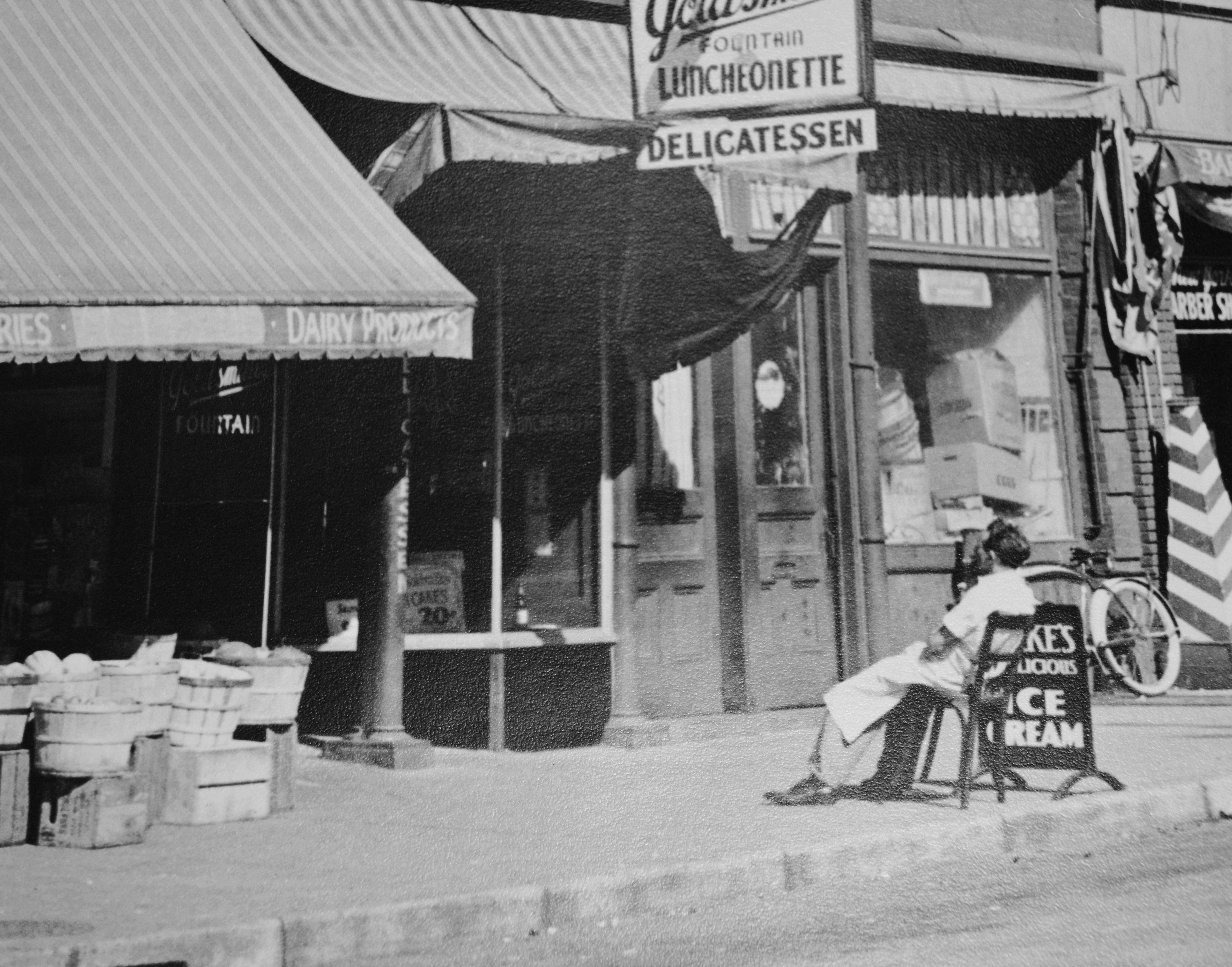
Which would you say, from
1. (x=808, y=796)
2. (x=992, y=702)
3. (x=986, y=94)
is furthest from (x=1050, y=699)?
(x=986, y=94)

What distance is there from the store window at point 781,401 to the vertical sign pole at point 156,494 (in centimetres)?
416

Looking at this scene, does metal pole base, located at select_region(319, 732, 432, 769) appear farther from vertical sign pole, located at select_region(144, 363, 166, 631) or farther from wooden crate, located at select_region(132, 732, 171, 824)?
vertical sign pole, located at select_region(144, 363, 166, 631)

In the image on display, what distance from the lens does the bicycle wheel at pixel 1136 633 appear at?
9.44 m

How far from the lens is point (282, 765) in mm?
6191

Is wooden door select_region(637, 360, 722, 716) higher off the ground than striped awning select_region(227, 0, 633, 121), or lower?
lower

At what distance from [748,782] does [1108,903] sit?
237cm

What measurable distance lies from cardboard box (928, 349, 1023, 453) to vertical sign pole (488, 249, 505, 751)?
3.67 m

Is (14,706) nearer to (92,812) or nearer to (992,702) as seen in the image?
(92,812)

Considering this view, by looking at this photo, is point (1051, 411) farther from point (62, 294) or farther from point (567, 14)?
point (62, 294)

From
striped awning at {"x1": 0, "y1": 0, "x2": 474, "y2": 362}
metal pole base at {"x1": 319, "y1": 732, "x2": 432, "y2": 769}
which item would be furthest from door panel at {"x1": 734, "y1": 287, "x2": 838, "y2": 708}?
striped awning at {"x1": 0, "y1": 0, "x2": 474, "y2": 362}

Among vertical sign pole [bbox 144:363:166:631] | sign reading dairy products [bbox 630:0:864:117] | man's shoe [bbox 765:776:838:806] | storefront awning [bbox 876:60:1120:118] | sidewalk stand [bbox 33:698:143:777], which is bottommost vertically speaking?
man's shoe [bbox 765:776:838:806]

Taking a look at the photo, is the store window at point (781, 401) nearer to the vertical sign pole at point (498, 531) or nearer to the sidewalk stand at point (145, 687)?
the vertical sign pole at point (498, 531)

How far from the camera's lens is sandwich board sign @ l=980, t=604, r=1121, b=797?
6.05m

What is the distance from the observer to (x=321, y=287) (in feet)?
19.6
